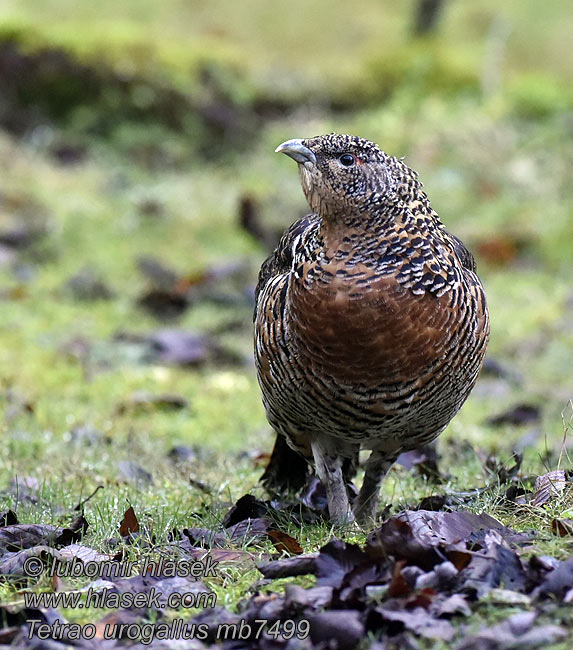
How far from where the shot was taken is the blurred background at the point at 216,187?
7930 millimetres

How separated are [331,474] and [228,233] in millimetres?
8317

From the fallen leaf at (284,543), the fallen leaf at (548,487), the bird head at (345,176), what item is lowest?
the fallen leaf at (284,543)

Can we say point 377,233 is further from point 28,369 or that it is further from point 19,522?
point 28,369

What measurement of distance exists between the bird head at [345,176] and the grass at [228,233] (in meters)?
1.38

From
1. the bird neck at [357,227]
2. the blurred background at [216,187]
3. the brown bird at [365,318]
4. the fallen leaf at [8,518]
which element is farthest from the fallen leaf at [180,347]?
the bird neck at [357,227]

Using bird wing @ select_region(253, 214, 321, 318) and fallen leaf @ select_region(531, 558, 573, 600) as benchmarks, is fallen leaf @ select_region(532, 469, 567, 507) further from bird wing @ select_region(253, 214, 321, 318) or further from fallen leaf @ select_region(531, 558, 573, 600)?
bird wing @ select_region(253, 214, 321, 318)

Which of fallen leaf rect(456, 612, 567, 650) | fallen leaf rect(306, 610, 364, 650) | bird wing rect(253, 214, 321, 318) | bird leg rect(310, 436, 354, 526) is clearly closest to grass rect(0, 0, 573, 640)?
fallen leaf rect(456, 612, 567, 650)

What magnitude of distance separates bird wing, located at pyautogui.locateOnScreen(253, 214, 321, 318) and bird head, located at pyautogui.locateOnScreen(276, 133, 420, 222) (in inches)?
8.3

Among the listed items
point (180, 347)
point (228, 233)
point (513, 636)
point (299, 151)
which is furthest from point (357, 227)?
point (228, 233)

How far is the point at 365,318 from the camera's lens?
13.7ft

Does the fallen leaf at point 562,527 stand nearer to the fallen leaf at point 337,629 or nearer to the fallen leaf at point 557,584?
the fallen leaf at point 557,584

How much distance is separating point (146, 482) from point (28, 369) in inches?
131

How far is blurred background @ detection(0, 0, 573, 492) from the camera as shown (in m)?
7.93

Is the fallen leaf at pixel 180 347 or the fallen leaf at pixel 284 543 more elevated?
the fallen leaf at pixel 180 347
